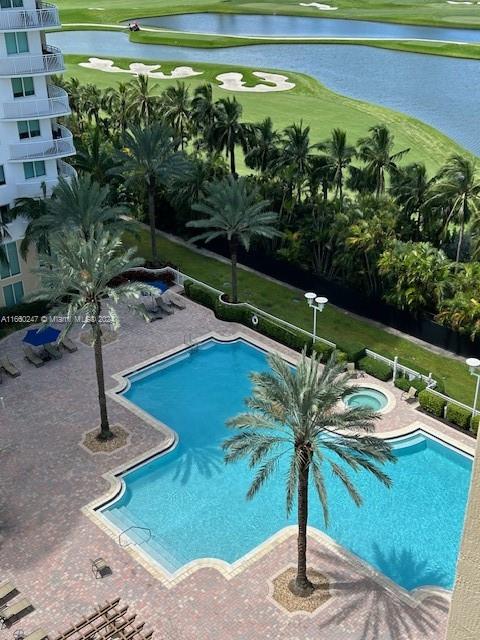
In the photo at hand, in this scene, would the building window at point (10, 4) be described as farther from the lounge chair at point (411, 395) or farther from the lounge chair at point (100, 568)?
the lounge chair at point (100, 568)

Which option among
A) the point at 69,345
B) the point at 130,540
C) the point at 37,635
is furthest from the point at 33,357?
the point at 37,635

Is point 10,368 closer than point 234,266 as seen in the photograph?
Yes

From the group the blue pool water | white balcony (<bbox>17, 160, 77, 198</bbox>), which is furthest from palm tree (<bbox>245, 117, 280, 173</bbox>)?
the blue pool water

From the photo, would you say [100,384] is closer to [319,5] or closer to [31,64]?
[31,64]

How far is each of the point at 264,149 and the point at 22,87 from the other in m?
16.9

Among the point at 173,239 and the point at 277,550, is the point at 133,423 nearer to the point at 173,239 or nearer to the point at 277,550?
the point at 277,550

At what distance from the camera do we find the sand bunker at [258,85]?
8969 centimetres

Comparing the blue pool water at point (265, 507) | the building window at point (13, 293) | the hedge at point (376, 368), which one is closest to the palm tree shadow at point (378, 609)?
the blue pool water at point (265, 507)

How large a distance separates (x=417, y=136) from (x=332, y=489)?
49.8 m

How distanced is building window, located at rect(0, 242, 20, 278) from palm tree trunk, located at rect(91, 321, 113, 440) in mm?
12887

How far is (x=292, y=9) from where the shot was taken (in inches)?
6442

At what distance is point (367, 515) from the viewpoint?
89.1ft

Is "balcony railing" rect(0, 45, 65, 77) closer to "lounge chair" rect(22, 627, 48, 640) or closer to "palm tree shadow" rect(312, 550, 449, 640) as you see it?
"lounge chair" rect(22, 627, 48, 640)

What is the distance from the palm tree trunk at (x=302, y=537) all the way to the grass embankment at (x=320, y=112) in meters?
44.2
